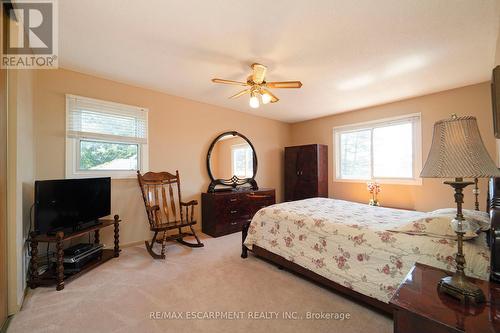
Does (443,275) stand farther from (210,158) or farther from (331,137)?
(331,137)

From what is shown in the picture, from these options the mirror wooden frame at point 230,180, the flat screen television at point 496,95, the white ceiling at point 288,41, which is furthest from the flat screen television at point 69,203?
the flat screen television at point 496,95

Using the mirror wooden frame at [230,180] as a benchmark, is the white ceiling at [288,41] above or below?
above

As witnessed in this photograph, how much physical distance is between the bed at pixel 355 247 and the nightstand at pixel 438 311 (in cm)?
28


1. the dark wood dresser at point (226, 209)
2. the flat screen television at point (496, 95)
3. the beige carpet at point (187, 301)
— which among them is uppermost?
the flat screen television at point (496, 95)

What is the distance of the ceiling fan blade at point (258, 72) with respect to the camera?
237 cm

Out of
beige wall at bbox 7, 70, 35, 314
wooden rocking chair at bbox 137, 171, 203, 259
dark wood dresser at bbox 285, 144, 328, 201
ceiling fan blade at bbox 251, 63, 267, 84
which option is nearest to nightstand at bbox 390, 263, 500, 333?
ceiling fan blade at bbox 251, 63, 267, 84

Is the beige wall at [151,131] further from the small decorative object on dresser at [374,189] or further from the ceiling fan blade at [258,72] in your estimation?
the small decorative object on dresser at [374,189]

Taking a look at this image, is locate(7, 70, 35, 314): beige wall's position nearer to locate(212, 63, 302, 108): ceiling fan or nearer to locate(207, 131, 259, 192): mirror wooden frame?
locate(212, 63, 302, 108): ceiling fan

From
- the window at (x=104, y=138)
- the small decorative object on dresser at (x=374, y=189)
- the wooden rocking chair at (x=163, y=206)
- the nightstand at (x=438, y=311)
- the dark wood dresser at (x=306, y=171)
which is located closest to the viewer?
the nightstand at (x=438, y=311)

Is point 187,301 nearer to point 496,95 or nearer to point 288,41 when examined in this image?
point 288,41

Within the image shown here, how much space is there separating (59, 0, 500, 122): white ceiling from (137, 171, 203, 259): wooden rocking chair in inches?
56.1

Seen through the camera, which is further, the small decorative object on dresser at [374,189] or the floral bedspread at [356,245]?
the small decorative object on dresser at [374,189]

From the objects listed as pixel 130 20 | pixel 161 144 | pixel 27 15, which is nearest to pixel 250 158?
pixel 161 144

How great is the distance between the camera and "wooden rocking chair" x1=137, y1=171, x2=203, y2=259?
282cm
